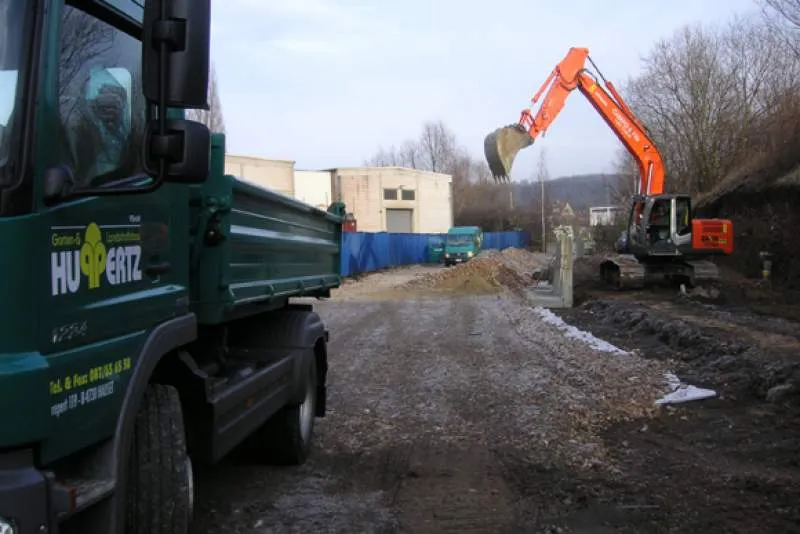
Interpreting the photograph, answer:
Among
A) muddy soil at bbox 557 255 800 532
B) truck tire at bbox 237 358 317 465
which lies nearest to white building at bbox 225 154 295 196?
muddy soil at bbox 557 255 800 532

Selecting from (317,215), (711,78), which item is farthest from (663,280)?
(711,78)

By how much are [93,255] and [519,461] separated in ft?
14.2

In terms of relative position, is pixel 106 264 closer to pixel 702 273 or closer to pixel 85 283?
pixel 85 283

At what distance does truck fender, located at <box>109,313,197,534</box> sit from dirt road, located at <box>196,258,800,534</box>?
173 cm

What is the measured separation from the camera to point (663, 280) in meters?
22.5

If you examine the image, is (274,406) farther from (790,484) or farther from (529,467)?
(790,484)

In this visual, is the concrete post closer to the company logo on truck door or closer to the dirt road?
the dirt road

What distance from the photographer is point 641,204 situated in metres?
22.6

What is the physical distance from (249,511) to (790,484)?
3954 millimetres

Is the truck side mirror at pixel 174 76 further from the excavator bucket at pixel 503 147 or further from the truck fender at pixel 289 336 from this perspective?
the excavator bucket at pixel 503 147

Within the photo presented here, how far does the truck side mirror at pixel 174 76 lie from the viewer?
274 centimetres

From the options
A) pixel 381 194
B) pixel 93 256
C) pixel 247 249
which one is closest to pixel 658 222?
pixel 247 249

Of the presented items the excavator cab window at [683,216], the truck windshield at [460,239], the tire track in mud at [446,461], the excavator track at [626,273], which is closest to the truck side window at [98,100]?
the tire track in mud at [446,461]

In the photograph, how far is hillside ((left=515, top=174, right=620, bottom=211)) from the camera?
96875 mm
